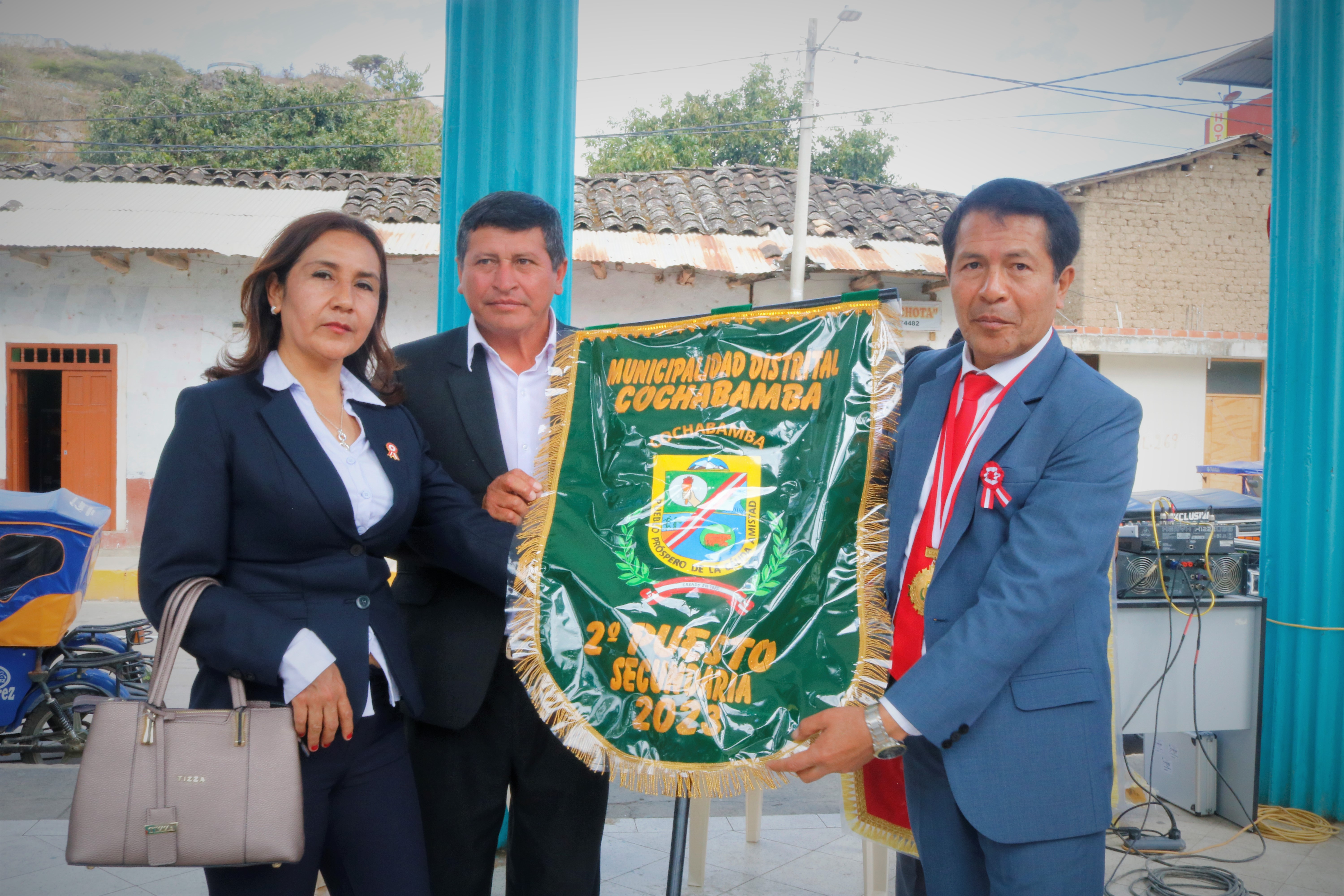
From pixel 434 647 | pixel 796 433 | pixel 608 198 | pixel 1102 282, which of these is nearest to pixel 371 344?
pixel 434 647

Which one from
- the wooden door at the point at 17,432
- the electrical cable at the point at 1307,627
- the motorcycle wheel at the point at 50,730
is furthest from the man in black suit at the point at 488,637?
the wooden door at the point at 17,432

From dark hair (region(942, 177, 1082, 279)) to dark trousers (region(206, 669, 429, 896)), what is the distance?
1411mm

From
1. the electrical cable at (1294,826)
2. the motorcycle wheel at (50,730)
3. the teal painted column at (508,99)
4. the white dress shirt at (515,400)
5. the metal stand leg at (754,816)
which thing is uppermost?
the teal painted column at (508,99)

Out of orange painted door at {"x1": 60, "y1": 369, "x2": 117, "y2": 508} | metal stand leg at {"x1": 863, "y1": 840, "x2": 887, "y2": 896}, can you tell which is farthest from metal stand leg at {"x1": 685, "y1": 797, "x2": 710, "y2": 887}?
orange painted door at {"x1": 60, "y1": 369, "x2": 117, "y2": 508}

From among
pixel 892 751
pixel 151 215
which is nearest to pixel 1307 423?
pixel 892 751

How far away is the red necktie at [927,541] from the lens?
5.35 feet

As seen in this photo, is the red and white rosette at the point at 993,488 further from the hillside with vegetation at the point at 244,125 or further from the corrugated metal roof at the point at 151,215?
the hillside with vegetation at the point at 244,125

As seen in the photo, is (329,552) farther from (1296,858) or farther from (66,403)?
(66,403)

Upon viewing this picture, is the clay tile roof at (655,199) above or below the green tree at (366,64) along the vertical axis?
below

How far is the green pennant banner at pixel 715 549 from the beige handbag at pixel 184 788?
461 millimetres

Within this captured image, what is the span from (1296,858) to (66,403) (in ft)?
33.8

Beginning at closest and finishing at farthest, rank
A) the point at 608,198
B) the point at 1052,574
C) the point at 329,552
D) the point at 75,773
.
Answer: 1. the point at 1052,574
2. the point at 329,552
3. the point at 75,773
4. the point at 608,198

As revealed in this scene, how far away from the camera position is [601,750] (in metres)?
1.62

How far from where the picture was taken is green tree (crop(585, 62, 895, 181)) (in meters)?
21.6
